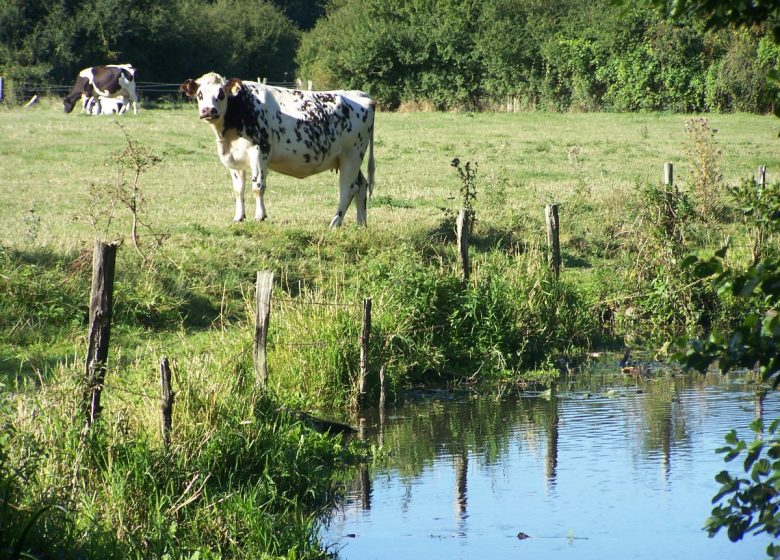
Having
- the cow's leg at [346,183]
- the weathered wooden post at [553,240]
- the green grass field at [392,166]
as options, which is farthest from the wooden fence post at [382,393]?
the cow's leg at [346,183]

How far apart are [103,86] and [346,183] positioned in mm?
24821

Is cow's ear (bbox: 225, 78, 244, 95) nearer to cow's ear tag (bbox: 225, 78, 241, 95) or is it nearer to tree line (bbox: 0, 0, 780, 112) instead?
cow's ear tag (bbox: 225, 78, 241, 95)

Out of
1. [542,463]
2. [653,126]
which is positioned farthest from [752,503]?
[653,126]

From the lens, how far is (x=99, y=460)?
22.4ft

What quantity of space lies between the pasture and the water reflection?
514mm

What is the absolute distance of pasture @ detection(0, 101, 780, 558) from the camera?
6.73 meters

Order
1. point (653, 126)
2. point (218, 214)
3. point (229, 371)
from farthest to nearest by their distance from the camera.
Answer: point (653, 126), point (218, 214), point (229, 371)

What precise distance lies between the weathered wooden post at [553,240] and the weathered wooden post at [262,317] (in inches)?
217

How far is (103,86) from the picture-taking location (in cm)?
3884

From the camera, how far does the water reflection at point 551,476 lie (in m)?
7.30

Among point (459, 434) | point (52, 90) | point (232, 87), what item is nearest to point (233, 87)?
point (232, 87)

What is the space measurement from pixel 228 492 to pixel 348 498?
1243 mm

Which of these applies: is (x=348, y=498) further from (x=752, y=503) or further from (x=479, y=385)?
(x=752, y=503)

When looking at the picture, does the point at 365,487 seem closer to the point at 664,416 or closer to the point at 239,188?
the point at 664,416
